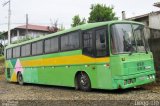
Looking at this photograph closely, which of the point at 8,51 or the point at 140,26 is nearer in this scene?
the point at 140,26

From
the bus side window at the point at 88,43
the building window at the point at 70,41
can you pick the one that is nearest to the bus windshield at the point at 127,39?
the bus side window at the point at 88,43

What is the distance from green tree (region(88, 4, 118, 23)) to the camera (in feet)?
140

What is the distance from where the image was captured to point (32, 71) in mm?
19891

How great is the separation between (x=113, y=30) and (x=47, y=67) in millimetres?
6467

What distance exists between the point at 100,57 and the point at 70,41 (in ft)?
8.59

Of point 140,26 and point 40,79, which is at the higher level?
point 140,26

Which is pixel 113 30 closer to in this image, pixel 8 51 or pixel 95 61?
pixel 95 61

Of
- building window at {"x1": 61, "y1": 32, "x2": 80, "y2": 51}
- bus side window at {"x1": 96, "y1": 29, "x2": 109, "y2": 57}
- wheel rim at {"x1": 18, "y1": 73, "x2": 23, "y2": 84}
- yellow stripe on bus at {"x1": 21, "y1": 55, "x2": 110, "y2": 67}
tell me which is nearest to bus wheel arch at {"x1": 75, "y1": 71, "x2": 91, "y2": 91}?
yellow stripe on bus at {"x1": 21, "y1": 55, "x2": 110, "y2": 67}

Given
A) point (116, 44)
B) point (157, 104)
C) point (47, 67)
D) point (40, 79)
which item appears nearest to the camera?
point (157, 104)

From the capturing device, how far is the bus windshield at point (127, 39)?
11963 millimetres

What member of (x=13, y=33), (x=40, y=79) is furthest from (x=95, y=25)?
(x=13, y=33)

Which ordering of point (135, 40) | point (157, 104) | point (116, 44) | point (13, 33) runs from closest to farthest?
point (157, 104)
point (116, 44)
point (135, 40)
point (13, 33)

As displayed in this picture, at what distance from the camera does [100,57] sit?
12680 millimetres

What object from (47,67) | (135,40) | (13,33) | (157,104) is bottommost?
(157,104)
